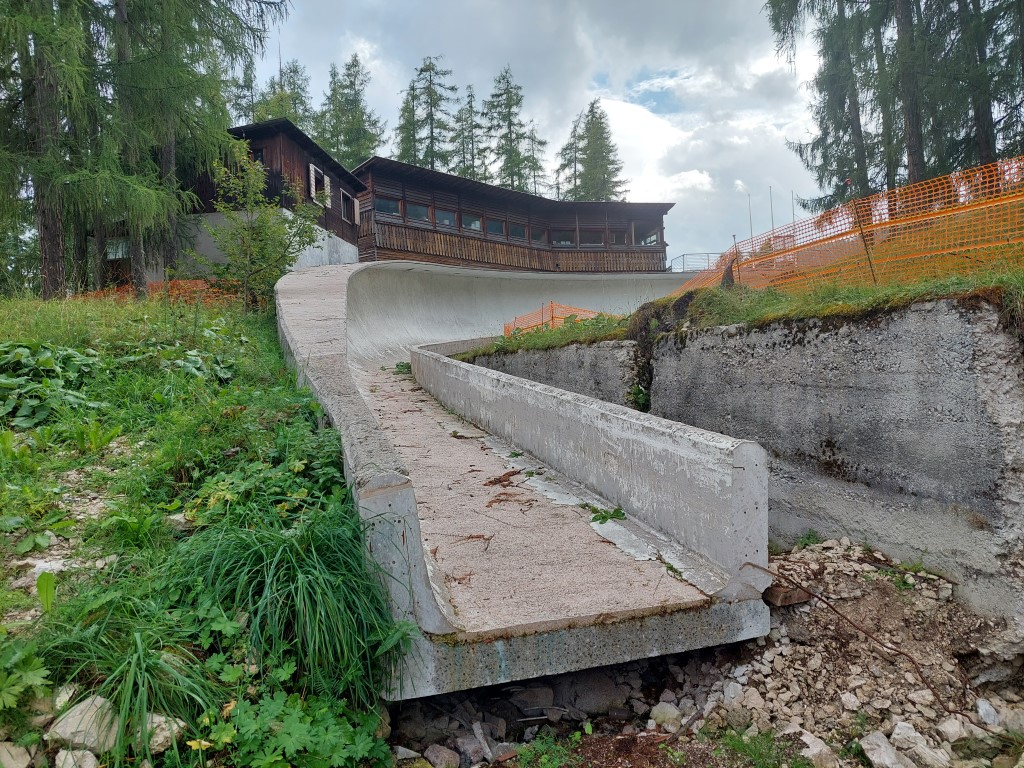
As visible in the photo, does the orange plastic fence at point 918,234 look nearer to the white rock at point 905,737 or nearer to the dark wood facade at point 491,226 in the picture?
the white rock at point 905,737

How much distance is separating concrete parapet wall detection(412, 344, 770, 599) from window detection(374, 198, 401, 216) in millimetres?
19990

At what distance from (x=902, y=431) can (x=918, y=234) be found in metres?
2.49

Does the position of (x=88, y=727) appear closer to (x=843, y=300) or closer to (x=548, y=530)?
(x=548, y=530)

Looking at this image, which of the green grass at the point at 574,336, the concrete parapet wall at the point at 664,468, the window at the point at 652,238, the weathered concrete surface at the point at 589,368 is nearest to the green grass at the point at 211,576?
the concrete parapet wall at the point at 664,468

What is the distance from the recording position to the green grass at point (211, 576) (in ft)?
6.27

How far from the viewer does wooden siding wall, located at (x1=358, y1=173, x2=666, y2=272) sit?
22188mm

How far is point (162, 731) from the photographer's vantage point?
1.82 m

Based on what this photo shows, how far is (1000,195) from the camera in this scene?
4.62 metres

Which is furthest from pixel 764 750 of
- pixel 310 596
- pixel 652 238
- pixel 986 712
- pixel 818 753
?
pixel 652 238

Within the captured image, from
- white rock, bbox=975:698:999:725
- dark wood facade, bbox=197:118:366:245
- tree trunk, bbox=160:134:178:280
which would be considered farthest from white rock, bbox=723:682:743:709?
dark wood facade, bbox=197:118:366:245

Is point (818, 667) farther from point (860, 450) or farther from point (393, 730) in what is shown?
point (393, 730)

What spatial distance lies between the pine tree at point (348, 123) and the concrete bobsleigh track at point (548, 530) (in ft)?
107

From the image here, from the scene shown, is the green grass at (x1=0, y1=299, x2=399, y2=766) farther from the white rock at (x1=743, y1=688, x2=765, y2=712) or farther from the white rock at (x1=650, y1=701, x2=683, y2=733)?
the white rock at (x1=743, y1=688, x2=765, y2=712)

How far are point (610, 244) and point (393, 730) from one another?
29215mm
